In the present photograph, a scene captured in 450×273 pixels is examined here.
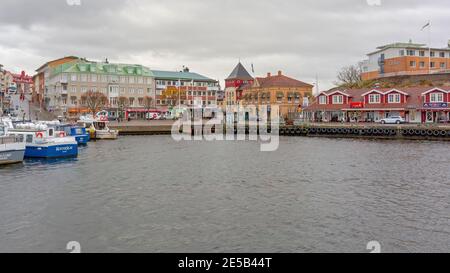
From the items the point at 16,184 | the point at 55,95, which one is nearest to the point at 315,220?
the point at 16,184

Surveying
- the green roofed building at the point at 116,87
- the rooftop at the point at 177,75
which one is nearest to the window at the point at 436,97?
Result: the green roofed building at the point at 116,87

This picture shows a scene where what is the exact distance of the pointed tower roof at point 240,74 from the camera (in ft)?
402

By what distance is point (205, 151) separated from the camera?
1916 inches

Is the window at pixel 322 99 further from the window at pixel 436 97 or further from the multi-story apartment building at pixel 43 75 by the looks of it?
the multi-story apartment building at pixel 43 75

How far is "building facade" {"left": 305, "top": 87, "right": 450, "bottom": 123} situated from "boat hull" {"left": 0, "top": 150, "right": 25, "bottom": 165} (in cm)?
5768

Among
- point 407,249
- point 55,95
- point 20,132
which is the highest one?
point 55,95

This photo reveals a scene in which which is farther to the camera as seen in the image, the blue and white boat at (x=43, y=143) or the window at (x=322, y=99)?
the window at (x=322, y=99)

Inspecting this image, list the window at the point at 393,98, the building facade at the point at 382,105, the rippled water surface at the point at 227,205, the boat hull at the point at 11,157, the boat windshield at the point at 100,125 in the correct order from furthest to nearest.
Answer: the window at the point at 393,98
the building facade at the point at 382,105
the boat windshield at the point at 100,125
the boat hull at the point at 11,157
the rippled water surface at the point at 227,205

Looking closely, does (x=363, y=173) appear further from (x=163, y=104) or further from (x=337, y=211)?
(x=163, y=104)

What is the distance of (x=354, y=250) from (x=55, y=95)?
338 feet

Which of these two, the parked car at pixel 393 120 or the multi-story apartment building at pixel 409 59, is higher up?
the multi-story apartment building at pixel 409 59

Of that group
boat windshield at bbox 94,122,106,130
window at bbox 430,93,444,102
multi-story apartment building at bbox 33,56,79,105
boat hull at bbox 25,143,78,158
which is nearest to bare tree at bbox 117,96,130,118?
multi-story apartment building at bbox 33,56,79,105

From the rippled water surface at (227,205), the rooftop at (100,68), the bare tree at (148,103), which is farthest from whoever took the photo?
the bare tree at (148,103)

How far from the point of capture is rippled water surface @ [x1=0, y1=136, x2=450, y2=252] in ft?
55.3
